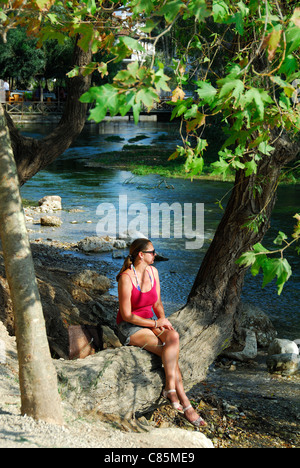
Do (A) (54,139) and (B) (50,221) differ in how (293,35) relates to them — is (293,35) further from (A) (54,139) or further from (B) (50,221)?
(B) (50,221)

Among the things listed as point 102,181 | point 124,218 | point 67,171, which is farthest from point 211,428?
point 67,171

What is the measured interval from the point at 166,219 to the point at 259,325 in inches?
277

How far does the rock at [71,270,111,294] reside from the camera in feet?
30.0

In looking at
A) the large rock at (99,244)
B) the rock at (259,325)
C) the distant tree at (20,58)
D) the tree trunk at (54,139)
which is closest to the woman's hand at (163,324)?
the rock at (259,325)

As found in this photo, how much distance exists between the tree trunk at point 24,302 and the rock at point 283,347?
3.79 metres

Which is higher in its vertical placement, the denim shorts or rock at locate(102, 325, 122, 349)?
the denim shorts

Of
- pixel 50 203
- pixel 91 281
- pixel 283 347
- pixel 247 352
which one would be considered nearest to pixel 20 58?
pixel 50 203

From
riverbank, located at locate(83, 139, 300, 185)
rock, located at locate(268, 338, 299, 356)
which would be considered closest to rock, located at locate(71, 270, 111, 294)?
rock, located at locate(268, 338, 299, 356)

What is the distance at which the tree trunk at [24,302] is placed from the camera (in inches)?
A: 146

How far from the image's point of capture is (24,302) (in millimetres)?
3758

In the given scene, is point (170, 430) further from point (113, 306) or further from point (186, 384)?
point (113, 306)

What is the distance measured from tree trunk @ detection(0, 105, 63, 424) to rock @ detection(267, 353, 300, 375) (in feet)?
11.4

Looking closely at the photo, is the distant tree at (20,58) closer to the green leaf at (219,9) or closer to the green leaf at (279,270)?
the green leaf at (219,9)

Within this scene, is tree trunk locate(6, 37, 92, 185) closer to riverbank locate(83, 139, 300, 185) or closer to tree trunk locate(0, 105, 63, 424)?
tree trunk locate(0, 105, 63, 424)
